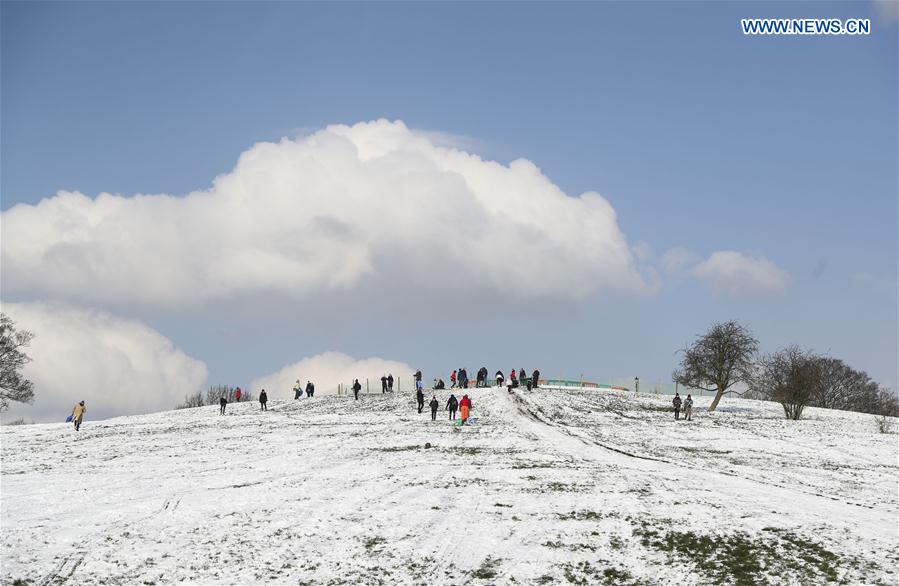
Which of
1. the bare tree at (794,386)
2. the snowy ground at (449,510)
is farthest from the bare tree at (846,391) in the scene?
the snowy ground at (449,510)

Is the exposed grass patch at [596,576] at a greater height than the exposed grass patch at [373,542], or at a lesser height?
lesser

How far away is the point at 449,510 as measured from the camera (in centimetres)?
1967

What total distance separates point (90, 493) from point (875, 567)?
2098cm

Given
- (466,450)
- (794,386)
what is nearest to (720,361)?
(794,386)

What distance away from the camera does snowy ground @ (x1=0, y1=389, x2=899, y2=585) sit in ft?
50.0

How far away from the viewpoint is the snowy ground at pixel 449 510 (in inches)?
600

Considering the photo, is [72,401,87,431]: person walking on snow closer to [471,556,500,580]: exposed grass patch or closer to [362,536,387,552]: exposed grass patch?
[362,536,387,552]: exposed grass patch

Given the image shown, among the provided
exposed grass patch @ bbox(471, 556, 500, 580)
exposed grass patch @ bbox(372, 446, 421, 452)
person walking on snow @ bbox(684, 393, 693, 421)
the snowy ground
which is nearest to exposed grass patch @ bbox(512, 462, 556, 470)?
the snowy ground

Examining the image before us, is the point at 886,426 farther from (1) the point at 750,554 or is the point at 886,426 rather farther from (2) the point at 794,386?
(1) the point at 750,554

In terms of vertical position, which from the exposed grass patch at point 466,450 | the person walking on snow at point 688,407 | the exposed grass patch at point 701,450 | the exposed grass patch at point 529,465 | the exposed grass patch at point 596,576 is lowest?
the exposed grass patch at point 596,576

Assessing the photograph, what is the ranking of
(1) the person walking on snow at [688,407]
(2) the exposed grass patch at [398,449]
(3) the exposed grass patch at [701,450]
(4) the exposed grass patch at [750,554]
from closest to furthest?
(4) the exposed grass patch at [750,554] < (2) the exposed grass patch at [398,449] < (3) the exposed grass patch at [701,450] < (1) the person walking on snow at [688,407]

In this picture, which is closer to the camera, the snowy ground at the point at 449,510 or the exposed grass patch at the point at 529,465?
the snowy ground at the point at 449,510

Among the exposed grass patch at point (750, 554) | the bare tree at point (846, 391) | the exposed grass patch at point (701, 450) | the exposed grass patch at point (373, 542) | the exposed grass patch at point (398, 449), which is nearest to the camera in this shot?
the exposed grass patch at point (750, 554)

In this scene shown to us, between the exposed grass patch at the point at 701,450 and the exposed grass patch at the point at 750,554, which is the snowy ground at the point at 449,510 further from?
the exposed grass patch at the point at 701,450
